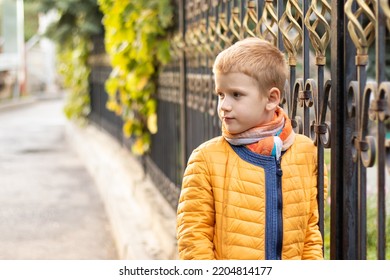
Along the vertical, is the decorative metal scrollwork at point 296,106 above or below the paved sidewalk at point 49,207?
above

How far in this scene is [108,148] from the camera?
27.1 ft

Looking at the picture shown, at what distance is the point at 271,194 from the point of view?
2000 mm

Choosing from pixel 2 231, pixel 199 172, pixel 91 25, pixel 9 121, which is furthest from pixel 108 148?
pixel 9 121

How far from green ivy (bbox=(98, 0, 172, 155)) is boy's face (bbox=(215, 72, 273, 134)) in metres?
3.02

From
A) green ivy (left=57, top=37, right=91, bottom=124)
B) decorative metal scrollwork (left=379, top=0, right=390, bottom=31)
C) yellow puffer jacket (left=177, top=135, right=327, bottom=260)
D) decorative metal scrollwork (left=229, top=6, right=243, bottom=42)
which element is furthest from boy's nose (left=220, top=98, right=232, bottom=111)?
green ivy (left=57, top=37, right=91, bottom=124)

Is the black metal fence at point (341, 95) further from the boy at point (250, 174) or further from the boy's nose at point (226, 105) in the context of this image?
the boy's nose at point (226, 105)

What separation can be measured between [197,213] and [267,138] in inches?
11.1

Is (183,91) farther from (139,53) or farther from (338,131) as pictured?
(338,131)

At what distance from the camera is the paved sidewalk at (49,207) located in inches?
194

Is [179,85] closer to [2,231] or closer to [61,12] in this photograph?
[2,231]

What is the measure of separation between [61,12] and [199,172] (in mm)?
7419

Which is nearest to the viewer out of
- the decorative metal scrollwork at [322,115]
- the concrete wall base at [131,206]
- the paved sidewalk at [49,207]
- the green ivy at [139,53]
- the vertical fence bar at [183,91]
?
the decorative metal scrollwork at [322,115]

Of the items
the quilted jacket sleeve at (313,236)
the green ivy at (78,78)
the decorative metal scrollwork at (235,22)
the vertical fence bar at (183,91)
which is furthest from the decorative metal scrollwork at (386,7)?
the green ivy at (78,78)

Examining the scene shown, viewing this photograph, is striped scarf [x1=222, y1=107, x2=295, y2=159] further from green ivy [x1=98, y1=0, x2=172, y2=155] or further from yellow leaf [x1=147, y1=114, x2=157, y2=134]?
yellow leaf [x1=147, y1=114, x2=157, y2=134]
